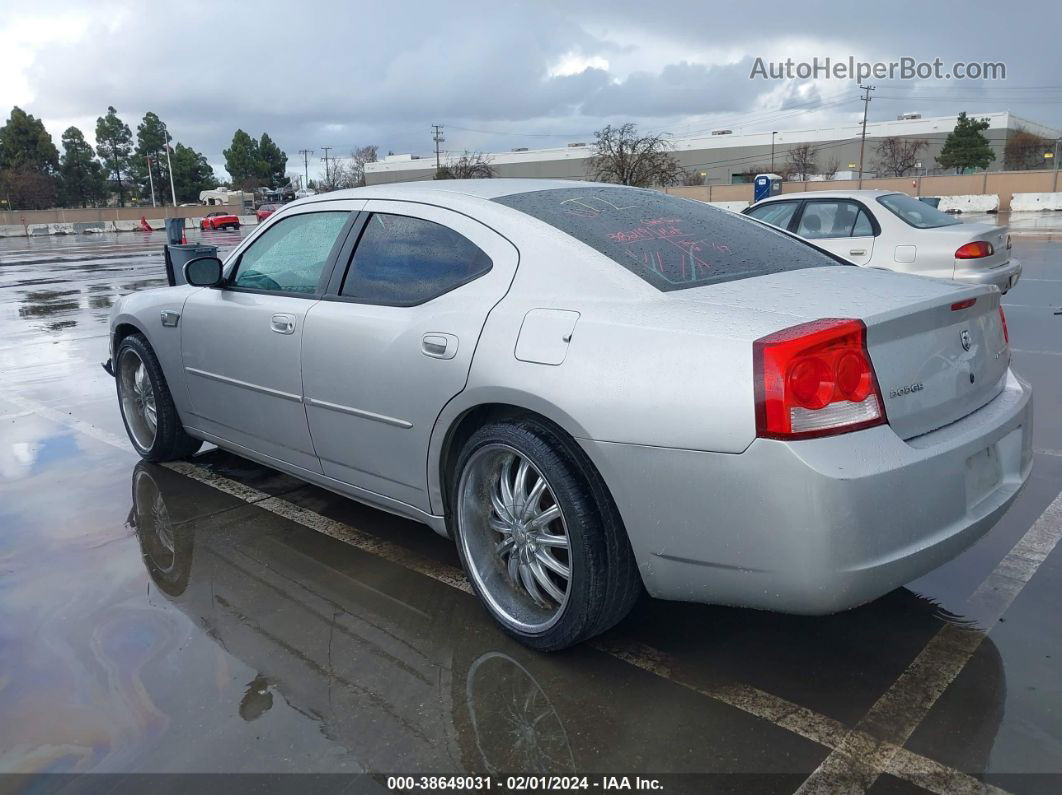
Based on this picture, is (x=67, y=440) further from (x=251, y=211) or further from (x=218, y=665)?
(x=251, y=211)

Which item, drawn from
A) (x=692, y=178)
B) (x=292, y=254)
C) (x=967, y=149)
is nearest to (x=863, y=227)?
(x=292, y=254)

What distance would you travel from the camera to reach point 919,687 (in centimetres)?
266

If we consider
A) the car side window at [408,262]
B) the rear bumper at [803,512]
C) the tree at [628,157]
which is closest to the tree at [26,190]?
the tree at [628,157]

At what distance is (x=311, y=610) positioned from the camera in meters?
3.29

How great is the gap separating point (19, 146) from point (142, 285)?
81.7 metres

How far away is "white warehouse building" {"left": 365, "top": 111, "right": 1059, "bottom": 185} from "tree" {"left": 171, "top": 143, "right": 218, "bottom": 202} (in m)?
19.4

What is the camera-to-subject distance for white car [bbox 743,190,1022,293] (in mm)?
8297

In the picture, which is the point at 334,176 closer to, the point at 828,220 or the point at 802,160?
the point at 802,160

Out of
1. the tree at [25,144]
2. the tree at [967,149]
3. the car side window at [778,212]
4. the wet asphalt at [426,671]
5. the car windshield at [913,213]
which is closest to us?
the wet asphalt at [426,671]

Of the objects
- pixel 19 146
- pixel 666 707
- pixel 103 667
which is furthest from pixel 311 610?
pixel 19 146

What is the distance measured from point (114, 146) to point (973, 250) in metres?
102

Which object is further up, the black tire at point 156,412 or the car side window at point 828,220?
the car side window at point 828,220

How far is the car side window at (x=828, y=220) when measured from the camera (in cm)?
897

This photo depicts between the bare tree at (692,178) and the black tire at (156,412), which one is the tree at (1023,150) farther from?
the black tire at (156,412)
